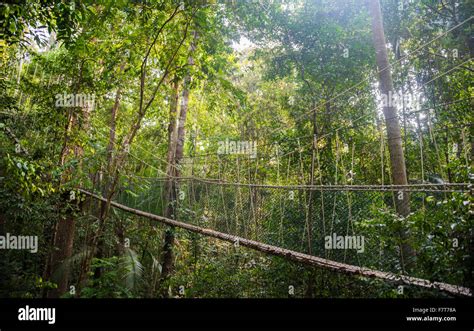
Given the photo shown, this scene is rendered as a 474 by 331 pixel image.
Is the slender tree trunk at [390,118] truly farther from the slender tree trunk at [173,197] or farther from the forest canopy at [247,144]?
the slender tree trunk at [173,197]

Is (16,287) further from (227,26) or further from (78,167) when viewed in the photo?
(227,26)

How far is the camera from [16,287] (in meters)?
3.87

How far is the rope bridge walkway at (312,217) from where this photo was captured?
1.79 meters

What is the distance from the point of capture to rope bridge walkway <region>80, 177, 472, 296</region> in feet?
5.86

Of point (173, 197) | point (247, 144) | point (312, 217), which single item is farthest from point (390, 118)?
point (173, 197)

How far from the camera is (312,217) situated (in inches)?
123

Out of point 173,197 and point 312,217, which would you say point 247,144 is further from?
point 312,217

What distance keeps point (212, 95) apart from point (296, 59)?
38.4 inches

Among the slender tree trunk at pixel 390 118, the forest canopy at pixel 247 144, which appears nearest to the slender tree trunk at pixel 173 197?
the forest canopy at pixel 247 144

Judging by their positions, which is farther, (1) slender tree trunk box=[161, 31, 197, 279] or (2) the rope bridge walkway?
(1) slender tree trunk box=[161, 31, 197, 279]

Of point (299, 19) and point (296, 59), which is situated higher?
point (299, 19)

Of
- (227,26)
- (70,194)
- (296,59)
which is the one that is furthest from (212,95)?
(70,194)

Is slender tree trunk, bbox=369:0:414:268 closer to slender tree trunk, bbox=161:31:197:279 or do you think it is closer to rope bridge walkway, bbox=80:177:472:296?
rope bridge walkway, bbox=80:177:472:296

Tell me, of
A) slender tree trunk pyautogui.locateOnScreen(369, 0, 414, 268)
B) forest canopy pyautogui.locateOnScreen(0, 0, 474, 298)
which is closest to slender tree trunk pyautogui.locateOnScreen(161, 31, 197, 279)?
forest canopy pyautogui.locateOnScreen(0, 0, 474, 298)
